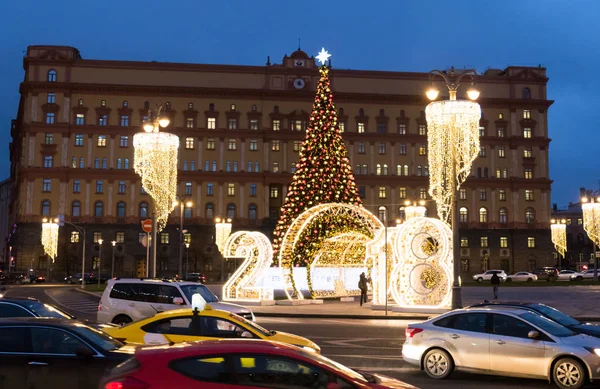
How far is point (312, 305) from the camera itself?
34.6 metres

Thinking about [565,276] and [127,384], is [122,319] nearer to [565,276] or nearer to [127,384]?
[127,384]

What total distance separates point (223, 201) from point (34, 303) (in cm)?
7266

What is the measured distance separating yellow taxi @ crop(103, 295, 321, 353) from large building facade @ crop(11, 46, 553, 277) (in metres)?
72.9

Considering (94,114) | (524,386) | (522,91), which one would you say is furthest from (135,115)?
(524,386)

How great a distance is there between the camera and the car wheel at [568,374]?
11.1 metres

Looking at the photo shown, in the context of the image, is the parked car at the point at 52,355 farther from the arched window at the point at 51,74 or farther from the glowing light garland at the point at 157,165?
the arched window at the point at 51,74

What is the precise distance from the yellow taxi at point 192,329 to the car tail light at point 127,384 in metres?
4.62

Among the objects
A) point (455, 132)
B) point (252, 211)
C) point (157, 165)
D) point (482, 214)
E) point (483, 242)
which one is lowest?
point (483, 242)

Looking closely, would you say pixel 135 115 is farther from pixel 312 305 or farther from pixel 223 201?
pixel 312 305

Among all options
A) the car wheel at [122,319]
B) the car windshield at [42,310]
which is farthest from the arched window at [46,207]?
the car windshield at [42,310]

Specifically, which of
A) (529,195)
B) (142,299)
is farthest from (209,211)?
(142,299)

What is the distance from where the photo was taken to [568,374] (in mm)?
11242

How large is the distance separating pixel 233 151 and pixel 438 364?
7704cm

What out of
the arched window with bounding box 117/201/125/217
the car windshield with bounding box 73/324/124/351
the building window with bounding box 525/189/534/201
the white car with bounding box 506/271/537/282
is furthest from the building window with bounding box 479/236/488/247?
the car windshield with bounding box 73/324/124/351
